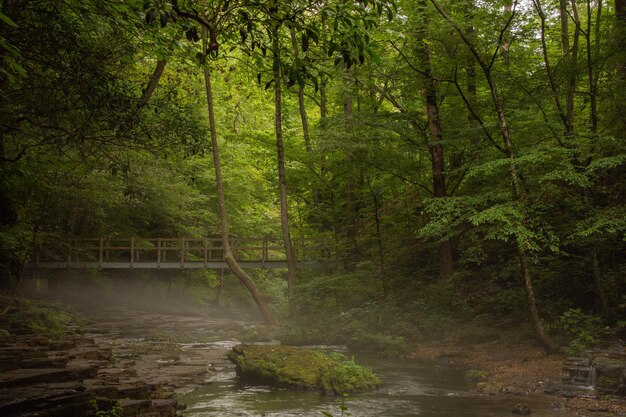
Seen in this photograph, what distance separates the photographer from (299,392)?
9.84 metres

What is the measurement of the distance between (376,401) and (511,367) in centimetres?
355

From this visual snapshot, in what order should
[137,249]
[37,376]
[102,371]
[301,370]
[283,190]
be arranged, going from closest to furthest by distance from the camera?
[37,376]
[102,371]
[301,370]
[283,190]
[137,249]

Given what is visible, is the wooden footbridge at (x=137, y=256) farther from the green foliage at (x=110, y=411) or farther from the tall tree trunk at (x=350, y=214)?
the green foliage at (x=110, y=411)

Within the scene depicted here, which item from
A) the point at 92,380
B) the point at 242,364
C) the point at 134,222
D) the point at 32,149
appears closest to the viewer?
the point at 92,380

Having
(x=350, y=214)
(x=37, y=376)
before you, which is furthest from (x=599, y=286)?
(x=37, y=376)

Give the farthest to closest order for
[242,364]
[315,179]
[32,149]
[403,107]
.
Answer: [315,179]
[403,107]
[242,364]
[32,149]

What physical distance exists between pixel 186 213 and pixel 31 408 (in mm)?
20141

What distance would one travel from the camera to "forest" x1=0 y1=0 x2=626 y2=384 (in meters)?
6.71

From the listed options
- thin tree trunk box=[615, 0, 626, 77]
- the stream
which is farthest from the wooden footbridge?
thin tree trunk box=[615, 0, 626, 77]

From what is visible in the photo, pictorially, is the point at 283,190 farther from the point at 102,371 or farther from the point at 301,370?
the point at 102,371

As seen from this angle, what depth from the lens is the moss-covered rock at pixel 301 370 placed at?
9.92 m

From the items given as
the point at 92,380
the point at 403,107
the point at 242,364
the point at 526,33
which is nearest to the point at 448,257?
the point at 403,107

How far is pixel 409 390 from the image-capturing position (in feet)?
32.7

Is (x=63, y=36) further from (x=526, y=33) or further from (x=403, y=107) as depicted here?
(x=403, y=107)
